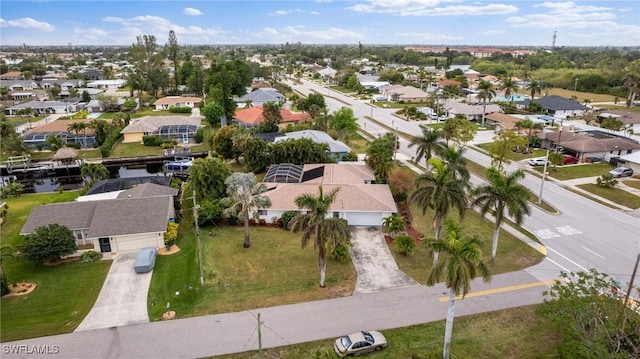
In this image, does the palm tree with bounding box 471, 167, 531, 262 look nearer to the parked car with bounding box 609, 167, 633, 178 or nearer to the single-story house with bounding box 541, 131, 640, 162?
the parked car with bounding box 609, 167, 633, 178

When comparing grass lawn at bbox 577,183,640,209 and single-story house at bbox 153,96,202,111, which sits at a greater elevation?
single-story house at bbox 153,96,202,111

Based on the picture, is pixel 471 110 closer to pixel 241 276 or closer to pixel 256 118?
pixel 256 118

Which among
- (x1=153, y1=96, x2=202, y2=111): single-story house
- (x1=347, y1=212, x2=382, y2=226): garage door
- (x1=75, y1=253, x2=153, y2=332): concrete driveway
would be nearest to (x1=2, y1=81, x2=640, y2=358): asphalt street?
(x1=75, y1=253, x2=153, y2=332): concrete driveway

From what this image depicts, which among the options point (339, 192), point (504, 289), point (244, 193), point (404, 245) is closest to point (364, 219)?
point (339, 192)

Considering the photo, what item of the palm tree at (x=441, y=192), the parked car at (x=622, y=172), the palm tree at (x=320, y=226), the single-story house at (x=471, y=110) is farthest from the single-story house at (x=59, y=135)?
the parked car at (x=622, y=172)

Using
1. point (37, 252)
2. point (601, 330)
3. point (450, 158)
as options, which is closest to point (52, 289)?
point (37, 252)

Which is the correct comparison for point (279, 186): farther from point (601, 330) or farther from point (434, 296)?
point (601, 330)
